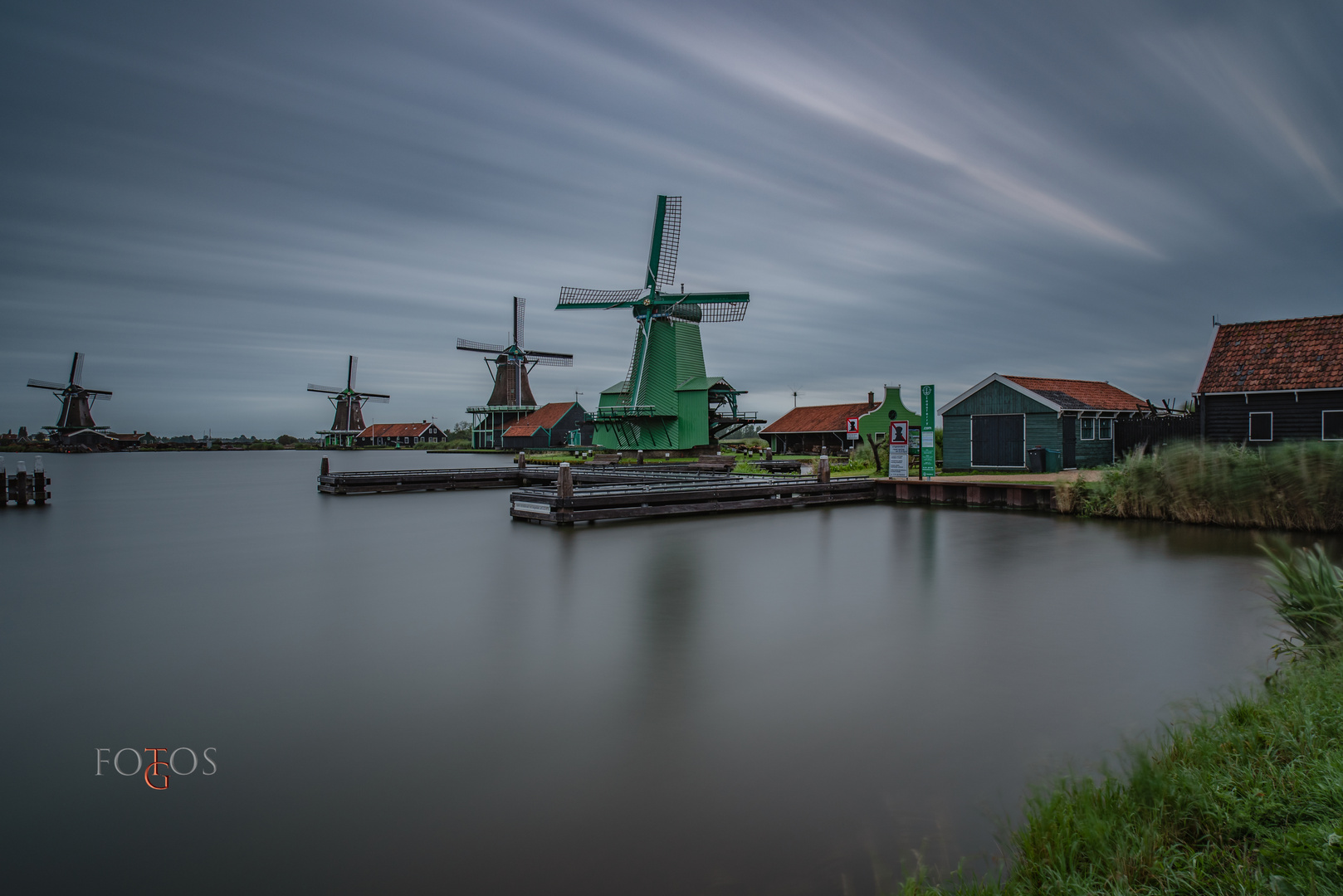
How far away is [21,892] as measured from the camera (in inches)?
114

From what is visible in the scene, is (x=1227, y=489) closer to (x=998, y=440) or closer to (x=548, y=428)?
(x=998, y=440)

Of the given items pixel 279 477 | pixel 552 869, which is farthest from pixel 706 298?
pixel 552 869

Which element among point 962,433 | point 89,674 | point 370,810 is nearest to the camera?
point 370,810

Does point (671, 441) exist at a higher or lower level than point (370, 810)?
higher

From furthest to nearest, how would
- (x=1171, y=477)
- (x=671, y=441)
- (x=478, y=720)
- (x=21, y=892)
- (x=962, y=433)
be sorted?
1. (x=671, y=441)
2. (x=962, y=433)
3. (x=1171, y=477)
4. (x=478, y=720)
5. (x=21, y=892)

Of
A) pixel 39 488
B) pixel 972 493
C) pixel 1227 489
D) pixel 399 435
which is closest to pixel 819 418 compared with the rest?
pixel 972 493

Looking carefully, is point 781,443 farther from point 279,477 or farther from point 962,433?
point 279,477

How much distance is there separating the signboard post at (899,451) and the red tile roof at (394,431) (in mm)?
70783

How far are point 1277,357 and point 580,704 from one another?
800 inches

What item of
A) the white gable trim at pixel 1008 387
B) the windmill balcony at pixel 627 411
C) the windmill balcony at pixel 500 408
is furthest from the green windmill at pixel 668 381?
the windmill balcony at pixel 500 408

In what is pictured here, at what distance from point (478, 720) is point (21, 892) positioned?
225 cm

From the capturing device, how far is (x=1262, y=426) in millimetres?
17469

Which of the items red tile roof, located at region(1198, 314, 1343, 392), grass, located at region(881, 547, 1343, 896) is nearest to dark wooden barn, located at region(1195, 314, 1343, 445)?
red tile roof, located at region(1198, 314, 1343, 392)

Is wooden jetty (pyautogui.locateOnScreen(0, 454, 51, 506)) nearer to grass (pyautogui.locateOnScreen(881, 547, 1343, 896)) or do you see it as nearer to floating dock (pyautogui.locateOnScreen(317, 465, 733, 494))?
floating dock (pyautogui.locateOnScreen(317, 465, 733, 494))
